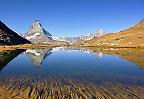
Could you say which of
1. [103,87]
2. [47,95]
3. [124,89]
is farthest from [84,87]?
[47,95]

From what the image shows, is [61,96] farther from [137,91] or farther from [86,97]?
[137,91]

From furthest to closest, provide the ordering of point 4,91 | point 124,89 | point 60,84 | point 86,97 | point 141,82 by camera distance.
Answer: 1. point 141,82
2. point 60,84
3. point 124,89
4. point 4,91
5. point 86,97

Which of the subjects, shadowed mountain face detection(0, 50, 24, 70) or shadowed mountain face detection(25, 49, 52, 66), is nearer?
shadowed mountain face detection(0, 50, 24, 70)

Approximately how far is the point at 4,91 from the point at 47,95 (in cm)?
524

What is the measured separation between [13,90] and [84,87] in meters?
8.39

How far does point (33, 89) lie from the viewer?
102ft

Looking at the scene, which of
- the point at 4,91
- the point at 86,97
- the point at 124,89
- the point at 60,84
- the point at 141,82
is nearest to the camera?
the point at 86,97

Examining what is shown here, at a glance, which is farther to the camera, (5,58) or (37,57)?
(37,57)

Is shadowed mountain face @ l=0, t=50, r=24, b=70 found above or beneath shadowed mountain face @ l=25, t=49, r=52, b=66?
above

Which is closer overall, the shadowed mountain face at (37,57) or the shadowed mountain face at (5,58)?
the shadowed mountain face at (5,58)

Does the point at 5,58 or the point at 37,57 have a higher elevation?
the point at 5,58

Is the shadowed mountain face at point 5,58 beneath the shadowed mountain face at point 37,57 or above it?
above

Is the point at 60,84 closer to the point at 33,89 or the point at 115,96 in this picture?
the point at 33,89

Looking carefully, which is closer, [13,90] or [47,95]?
[47,95]
